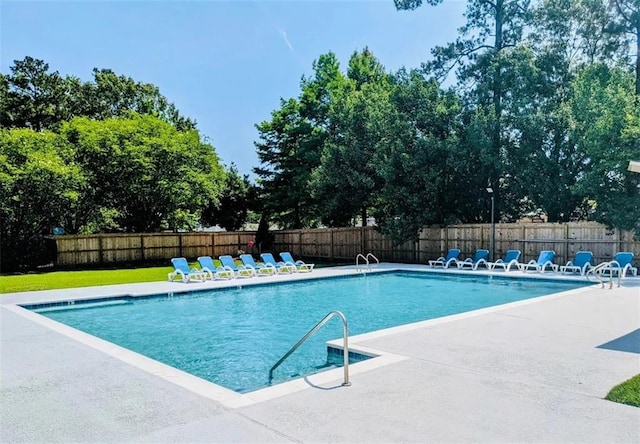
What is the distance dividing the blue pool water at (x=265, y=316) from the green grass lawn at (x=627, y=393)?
3531mm

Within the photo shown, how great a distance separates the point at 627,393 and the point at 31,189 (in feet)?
75.5

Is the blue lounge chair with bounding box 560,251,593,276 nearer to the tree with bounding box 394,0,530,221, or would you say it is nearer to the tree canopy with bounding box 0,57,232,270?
the tree with bounding box 394,0,530,221

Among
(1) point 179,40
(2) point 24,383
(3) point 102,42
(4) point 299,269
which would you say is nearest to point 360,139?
(4) point 299,269

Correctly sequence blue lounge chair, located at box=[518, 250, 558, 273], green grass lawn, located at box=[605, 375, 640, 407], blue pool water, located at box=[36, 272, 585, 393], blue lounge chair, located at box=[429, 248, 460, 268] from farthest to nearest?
blue lounge chair, located at box=[429, 248, 460, 268]
blue lounge chair, located at box=[518, 250, 558, 273]
blue pool water, located at box=[36, 272, 585, 393]
green grass lawn, located at box=[605, 375, 640, 407]

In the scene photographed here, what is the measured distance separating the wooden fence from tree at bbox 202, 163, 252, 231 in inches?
283

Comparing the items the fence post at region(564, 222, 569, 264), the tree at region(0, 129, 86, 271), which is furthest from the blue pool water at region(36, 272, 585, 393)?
the tree at region(0, 129, 86, 271)

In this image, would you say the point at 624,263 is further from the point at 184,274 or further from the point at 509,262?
the point at 184,274

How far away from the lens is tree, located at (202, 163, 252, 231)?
118 ft

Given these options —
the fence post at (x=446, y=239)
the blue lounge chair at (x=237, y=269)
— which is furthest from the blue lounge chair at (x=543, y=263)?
the blue lounge chair at (x=237, y=269)

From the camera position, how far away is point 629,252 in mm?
16141

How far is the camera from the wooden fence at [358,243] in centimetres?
1755

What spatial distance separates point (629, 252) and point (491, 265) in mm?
4401

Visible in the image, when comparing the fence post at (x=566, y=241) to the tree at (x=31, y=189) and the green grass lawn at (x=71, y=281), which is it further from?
the tree at (x=31, y=189)

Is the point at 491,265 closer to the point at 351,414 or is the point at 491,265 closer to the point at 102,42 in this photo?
the point at 351,414
